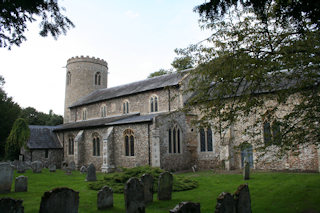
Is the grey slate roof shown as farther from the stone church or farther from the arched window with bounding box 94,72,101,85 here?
the arched window with bounding box 94,72,101,85

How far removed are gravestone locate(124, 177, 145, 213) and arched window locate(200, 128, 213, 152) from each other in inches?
520

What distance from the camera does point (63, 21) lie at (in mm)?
5480

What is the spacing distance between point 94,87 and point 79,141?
41.9 ft

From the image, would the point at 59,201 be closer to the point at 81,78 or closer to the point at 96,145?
the point at 96,145

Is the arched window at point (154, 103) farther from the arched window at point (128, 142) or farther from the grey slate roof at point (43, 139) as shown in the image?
the grey slate roof at point (43, 139)

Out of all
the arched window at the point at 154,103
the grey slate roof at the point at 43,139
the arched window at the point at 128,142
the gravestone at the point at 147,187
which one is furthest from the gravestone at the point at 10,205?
the grey slate roof at the point at 43,139

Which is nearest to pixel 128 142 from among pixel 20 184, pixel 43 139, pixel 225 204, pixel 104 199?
pixel 20 184

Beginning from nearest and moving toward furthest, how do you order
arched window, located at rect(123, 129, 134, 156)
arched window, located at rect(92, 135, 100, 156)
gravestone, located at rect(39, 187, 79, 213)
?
1. gravestone, located at rect(39, 187, 79, 213)
2. arched window, located at rect(123, 129, 134, 156)
3. arched window, located at rect(92, 135, 100, 156)

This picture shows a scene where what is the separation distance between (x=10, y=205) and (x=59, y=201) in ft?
3.27

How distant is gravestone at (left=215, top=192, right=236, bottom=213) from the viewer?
5.18 metres

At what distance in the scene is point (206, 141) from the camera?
1980cm

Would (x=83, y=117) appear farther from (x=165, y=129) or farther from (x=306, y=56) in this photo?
(x=306, y=56)

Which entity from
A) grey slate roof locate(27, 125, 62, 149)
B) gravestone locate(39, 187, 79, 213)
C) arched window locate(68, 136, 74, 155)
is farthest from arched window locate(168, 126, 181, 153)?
grey slate roof locate(27, 125, 62, 149)

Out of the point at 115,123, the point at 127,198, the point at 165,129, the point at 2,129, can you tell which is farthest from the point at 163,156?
the point at 2,129
